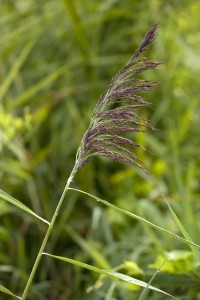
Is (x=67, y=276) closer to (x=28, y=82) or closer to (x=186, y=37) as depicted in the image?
(x=28, y=82)

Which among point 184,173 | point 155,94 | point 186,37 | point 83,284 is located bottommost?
point 83,284

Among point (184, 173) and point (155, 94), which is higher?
point (155, 94)

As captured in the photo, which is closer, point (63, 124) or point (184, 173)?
point (184, 173)

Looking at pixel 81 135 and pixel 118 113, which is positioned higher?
pixel 118 113

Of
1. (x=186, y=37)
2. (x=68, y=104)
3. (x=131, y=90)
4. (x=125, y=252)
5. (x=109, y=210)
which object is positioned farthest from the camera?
(x=186, y=37)

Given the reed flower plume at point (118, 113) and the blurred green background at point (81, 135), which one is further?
the blurred green background at point (81, 135)

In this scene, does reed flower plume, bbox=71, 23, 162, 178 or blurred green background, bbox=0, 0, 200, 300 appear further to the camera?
blurred green background, bbox=0, 0, 200, 300

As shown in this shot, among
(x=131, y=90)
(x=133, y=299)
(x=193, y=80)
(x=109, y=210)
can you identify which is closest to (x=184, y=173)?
(x=109, y=210)

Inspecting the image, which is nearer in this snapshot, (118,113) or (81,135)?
(118,113)
